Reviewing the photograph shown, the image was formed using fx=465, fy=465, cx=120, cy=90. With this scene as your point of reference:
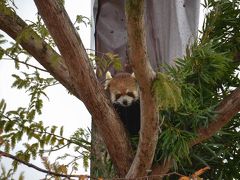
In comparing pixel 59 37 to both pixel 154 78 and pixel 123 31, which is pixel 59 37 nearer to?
pixel 154 78

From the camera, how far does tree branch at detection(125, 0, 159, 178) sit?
4.71 feet

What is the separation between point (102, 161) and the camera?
2348 millimetres

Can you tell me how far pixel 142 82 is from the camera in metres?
1.61

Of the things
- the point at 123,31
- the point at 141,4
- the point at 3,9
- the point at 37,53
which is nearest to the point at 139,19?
the point at 141,4

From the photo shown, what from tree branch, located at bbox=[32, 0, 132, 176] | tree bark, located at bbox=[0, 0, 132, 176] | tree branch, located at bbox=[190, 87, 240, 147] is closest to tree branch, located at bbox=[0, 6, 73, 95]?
tree bark, located at bbox=[0, 0, 132, 176]

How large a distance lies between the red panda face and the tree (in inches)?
13.7

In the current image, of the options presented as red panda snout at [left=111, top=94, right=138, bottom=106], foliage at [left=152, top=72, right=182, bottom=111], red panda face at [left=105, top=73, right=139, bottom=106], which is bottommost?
foliage at [left=152, top=72, right=182, bottom=111]

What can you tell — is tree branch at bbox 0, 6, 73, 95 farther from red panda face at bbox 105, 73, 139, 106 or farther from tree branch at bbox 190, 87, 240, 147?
tree branch at bbox 190, 87, 240, 147

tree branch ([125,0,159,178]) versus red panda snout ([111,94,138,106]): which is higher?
red panda snout ([111,94,138,106])

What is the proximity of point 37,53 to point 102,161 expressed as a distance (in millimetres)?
640

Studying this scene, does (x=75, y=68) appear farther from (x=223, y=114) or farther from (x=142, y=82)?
(x=223, y=114)

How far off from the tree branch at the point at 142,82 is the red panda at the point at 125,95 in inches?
19.0

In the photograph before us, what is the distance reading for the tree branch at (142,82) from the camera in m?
1.44

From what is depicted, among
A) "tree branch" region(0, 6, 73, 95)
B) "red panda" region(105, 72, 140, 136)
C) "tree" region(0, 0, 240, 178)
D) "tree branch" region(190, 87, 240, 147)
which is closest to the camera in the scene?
"tree" region(0, 0, 240, 178)
